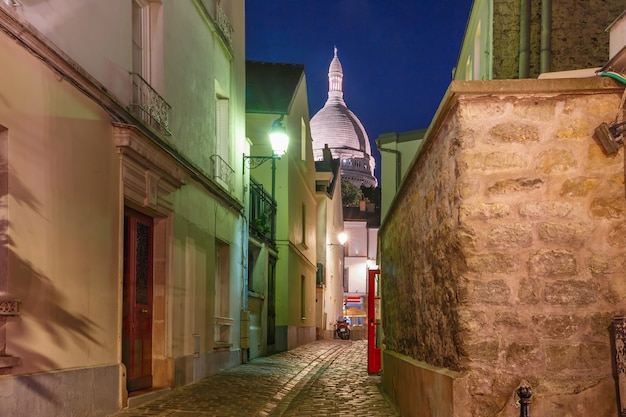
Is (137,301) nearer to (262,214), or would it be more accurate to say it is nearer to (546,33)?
(546,33)

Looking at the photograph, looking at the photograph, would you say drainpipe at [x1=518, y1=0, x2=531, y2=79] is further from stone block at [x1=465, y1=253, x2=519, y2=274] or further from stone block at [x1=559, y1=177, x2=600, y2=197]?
stone block at [x1=465, y1=253, x2=519, y2=274]

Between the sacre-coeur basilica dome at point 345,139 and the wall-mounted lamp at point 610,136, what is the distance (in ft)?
350

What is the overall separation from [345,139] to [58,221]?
4545 inches

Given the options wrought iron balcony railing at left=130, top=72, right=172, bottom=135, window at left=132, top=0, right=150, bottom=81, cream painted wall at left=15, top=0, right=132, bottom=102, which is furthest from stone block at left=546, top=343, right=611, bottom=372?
window at left=132, top=0, right=150, bottom=81

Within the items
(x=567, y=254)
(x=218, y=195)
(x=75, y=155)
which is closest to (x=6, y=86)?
(x=75, y=155)

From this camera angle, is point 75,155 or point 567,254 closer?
point 567,254

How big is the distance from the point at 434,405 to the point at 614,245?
6.15 feet

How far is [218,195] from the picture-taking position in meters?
12.3

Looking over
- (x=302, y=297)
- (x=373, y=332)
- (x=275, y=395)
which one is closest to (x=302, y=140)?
Result: (x=302, y=297)

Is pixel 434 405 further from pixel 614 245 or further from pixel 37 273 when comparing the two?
pixel 37 273

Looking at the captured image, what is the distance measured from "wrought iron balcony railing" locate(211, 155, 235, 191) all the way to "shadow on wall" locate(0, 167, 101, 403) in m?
6.36

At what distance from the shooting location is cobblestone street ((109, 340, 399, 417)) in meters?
7.75

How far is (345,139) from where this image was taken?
120625 millimetres

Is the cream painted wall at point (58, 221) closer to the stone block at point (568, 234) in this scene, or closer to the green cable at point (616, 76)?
the stone block at point (568, 234)
